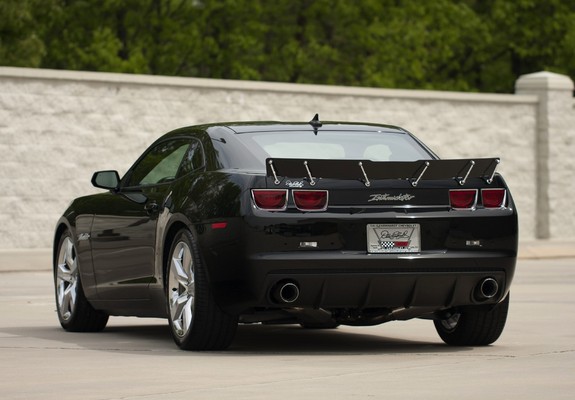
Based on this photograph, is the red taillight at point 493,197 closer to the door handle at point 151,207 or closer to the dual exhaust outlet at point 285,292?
the dual exhaust outlet at point 285,292

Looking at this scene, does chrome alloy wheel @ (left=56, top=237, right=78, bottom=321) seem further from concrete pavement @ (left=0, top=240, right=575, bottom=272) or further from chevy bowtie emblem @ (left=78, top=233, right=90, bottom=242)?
concrete pavement @ (left=0, top=240, right=575, bottom=272)

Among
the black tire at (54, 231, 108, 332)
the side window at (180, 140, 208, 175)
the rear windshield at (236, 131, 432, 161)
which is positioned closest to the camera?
the rear windshield at (236, 131, 432, 161)

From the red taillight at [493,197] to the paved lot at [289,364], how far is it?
0.96 metres

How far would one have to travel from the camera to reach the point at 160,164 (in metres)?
11.8

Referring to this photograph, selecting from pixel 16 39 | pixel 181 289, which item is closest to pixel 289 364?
pixel 181 289

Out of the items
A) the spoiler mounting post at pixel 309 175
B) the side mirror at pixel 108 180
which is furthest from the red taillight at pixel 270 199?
the side mirror at pixel 108 180

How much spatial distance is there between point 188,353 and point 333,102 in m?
19.3

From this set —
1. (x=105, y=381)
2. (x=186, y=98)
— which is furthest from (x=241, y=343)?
(x=186, y=98)

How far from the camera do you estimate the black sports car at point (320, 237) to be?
9.96 metres

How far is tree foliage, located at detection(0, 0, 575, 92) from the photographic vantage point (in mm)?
49594

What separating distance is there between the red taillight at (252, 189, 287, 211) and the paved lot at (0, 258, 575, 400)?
3.08ft

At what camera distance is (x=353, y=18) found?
53188 mm

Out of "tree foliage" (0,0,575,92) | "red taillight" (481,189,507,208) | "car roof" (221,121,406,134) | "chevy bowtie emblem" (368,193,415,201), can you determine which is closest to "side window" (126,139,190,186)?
"car roof" (221,121,406,134)

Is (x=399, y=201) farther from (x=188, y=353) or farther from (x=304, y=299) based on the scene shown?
(x=188, y=353)
